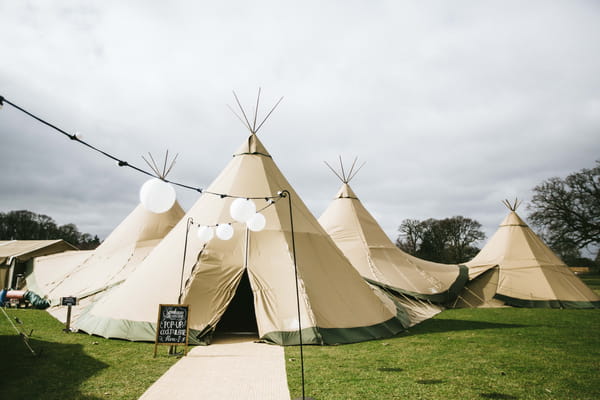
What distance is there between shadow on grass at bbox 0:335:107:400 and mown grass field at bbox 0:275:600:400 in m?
0.01

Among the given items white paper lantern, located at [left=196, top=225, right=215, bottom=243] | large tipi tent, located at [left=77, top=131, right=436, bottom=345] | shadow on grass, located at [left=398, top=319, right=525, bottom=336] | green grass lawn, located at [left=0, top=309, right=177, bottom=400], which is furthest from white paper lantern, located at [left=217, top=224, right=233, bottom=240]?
shadow on grass, located at [left=398, top=319, right=525, bottom=336]

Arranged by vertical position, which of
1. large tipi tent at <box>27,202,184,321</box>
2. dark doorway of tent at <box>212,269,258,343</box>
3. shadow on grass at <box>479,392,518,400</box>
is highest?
large tipi tent at <box>27,202,184,321</box>

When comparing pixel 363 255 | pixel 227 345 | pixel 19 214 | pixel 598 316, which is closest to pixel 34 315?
pixel 227 345

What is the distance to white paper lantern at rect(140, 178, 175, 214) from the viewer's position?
11.3 ft

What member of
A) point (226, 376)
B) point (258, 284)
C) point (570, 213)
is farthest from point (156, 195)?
point (570, 213)

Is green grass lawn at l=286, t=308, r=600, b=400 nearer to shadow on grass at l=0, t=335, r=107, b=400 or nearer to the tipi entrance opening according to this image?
shadow on grass at l=0, t=335, r=107, b=400

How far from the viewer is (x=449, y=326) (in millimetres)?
8328

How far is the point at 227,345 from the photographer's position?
20.3ft

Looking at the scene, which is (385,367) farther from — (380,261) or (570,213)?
(570,213)

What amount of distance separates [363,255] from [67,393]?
33.0 ft

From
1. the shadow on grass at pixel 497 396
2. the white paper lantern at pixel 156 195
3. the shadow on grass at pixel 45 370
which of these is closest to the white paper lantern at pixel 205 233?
the shadow on grass at pixel 45 370

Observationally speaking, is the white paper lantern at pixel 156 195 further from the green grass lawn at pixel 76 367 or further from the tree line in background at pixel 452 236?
the tree line in background at pixel 452 236

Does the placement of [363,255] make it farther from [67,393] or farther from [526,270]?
[67,393]

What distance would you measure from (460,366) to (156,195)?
15.3 feet
